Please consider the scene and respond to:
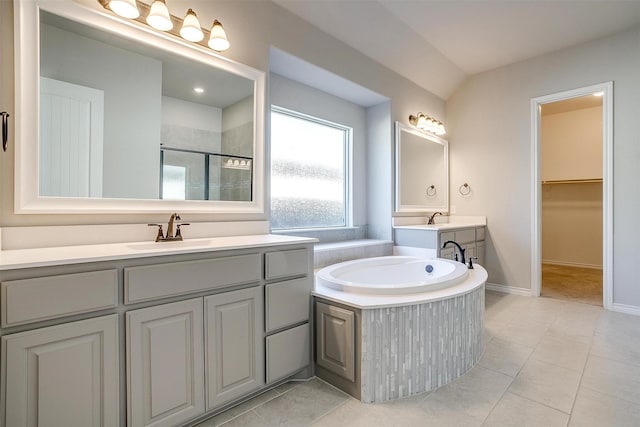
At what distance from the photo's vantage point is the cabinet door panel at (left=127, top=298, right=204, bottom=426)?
49.1 inches

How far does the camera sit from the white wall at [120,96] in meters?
1.46

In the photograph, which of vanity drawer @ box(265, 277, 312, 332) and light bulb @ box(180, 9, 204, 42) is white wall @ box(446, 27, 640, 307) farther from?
light bulb @ box(180, 9, 204, 42)

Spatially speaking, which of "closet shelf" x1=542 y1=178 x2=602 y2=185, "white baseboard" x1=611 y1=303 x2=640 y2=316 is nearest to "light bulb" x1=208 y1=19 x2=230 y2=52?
"white baseboard" x1=611 y1=303 x2=640 y2=316

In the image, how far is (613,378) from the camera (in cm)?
182

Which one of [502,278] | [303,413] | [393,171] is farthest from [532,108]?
[303,413]

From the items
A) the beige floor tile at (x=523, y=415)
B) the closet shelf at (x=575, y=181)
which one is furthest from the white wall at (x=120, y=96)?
the closet shelf at (x=575, y=181)

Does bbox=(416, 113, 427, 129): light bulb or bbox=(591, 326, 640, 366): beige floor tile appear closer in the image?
bbox=(591, 326, 640, 366): beige floor tile

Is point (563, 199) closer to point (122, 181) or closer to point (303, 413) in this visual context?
point (303, 413)

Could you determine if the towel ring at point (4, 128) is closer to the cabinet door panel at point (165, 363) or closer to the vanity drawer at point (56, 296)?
the vanity drawer at point (56, 296)

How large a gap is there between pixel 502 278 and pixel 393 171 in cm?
193

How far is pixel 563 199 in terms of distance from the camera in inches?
216

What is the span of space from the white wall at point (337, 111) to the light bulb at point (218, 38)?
796 mm

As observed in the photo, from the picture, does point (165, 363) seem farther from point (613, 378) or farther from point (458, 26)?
point (458, 26)

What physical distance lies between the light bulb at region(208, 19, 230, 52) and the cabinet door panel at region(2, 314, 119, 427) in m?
→ 1.55
